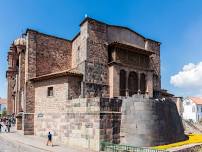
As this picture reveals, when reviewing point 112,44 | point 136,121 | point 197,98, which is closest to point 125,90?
point 112,44

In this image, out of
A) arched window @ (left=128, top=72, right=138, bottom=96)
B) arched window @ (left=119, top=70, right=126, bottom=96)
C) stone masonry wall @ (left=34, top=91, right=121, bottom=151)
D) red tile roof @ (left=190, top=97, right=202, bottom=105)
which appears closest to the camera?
stone masonry wall @ (left=34, top=91, right=121, bottom=151)

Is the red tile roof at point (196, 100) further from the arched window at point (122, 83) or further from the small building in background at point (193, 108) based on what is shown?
the arched window at point (122, 83)

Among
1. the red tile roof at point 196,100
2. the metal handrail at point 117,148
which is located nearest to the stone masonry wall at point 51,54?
the metal handrail at point 117,148

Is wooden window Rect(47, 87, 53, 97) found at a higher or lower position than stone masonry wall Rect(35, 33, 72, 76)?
lower

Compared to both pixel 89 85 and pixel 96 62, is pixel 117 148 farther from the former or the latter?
pixel 96 62

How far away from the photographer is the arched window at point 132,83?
26.0m

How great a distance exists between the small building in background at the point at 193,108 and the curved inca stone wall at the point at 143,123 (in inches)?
1932

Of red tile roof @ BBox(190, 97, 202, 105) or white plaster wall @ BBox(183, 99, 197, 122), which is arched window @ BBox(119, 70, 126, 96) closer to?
red tile roof @ BBox(190, 97, 202, 105)

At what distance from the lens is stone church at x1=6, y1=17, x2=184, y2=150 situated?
61.8 feet

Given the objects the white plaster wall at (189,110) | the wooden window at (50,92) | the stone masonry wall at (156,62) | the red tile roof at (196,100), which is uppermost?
the stone masonry wall at (156,62)

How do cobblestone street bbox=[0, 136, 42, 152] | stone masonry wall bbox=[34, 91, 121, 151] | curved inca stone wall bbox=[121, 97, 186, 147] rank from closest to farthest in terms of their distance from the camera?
cobblestone street bbox=[0, 136, 42, 152] → stone masonry wall bbox=[34, 91, 121, 151] → curved inca stone wall bbox=[121, 97, 186, 147]

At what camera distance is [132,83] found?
26.4 meters

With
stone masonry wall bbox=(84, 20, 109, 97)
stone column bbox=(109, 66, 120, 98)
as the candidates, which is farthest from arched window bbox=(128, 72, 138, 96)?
stone masonry wall bbox=(84, 20, 109, 97)

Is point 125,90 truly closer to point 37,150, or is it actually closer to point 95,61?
point 95,61
